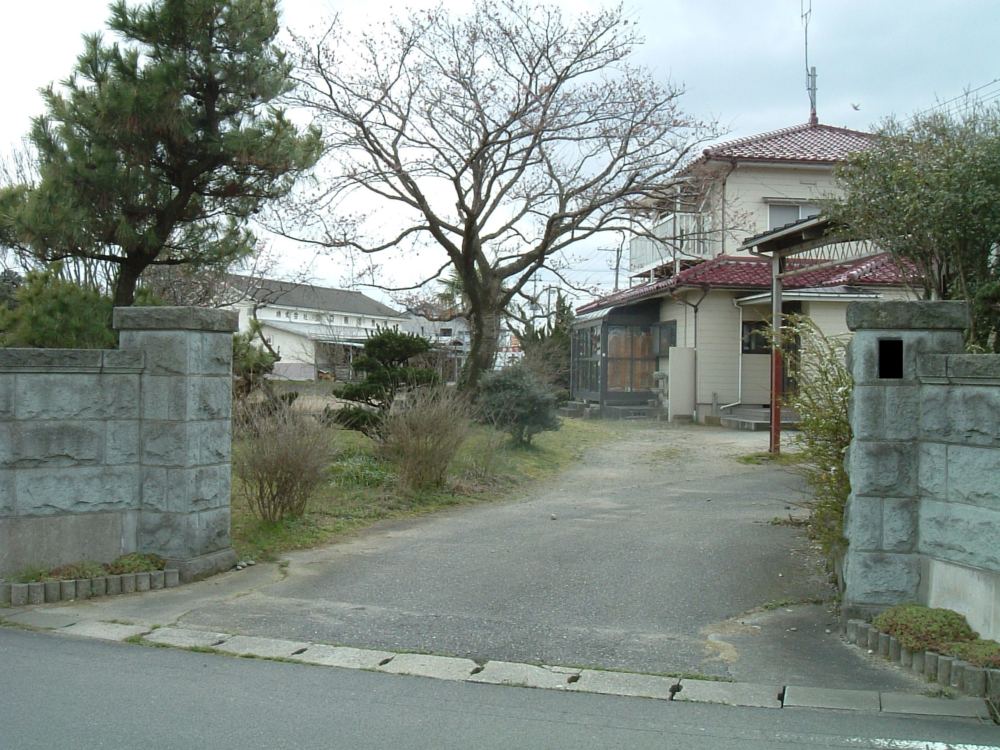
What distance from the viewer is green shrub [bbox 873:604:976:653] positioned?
550 centimetres

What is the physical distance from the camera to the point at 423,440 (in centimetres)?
1160

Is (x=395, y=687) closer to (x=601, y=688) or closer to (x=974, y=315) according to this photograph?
(x=601, y=688)

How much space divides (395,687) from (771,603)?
3.24m

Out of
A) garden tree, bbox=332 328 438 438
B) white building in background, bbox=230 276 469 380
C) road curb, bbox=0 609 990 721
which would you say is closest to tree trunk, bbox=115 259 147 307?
garden tree, bbox=332 328 438 438

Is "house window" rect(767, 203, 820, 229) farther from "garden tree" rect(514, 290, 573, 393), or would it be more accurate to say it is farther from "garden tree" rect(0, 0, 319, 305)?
"garden tree" rect(0, 0, 319, 305)

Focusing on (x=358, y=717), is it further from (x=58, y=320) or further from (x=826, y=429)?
(x=58, y=320)

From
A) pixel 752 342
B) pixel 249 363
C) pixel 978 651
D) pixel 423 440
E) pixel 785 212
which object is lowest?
pixel 978 651

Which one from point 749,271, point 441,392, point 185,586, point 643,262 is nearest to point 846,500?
point 185,586

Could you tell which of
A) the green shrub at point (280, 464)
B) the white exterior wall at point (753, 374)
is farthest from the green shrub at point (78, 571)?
the white exterior wall at point (753, 374)

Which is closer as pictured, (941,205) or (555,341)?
(941,205)

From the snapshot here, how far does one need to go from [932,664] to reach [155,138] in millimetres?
10356

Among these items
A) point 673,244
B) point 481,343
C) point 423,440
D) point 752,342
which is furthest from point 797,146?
point 423,440

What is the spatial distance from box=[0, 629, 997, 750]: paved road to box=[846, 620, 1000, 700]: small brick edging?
1.18 feet

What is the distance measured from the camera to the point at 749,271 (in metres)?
23.8
